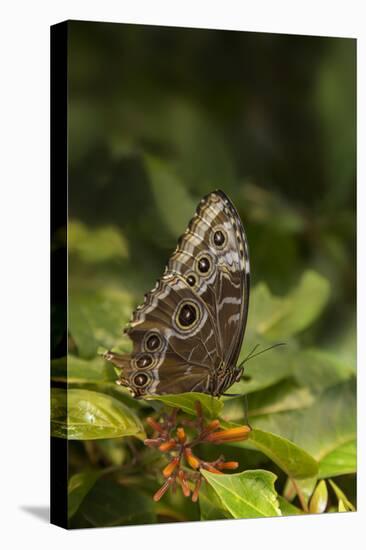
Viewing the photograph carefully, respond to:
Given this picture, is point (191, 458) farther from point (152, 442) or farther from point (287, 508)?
point (287, 508)

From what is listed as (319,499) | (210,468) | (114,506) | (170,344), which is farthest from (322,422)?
(114,506)

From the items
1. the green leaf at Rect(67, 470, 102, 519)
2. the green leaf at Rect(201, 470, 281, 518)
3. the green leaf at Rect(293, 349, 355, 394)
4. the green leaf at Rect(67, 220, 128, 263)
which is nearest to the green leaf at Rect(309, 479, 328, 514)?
the green leaf at Rect(201, 470, 281, 518)

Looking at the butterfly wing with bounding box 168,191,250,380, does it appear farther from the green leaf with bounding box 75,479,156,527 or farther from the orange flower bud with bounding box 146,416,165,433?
the green leaf with bounding box 75,479,156,527


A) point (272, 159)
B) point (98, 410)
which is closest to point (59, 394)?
point (98, 410)

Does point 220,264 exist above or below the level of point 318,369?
above

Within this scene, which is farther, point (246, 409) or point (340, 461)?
point (340, 461)

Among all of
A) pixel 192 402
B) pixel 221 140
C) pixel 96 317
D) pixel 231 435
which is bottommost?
pixel 231 435
